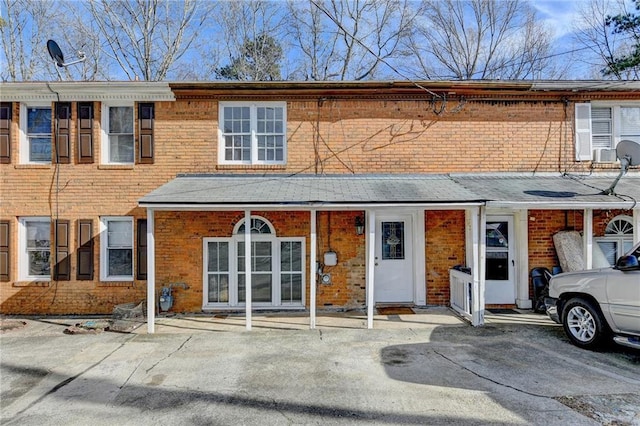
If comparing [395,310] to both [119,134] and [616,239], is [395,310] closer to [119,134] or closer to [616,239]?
[616,239]

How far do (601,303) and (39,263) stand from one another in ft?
38.2

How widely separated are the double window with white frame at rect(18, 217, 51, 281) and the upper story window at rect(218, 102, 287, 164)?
4.68 m

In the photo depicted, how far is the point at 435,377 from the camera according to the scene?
500 centimetres

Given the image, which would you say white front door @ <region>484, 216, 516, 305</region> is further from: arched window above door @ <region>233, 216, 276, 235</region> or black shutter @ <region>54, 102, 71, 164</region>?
black shutter @ <region>54, 102, 71, 164</region>

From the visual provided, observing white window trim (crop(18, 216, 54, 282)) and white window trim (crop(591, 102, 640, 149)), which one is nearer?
white window trim (crop(18, 216, 54, 282))

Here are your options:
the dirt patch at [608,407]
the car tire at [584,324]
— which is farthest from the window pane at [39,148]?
the car tire at [584,324]

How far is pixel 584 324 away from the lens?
6.01 meters

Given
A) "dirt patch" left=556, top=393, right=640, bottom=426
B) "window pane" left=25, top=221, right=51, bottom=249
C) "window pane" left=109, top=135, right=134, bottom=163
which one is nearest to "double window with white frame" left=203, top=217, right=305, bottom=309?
"window pane" left=109, top=135, right=134, bottom=163

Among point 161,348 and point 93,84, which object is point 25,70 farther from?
point 161,348

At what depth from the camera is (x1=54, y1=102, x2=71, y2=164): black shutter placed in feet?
28.7

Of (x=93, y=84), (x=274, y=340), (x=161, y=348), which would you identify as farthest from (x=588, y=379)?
(x=93, y=84)

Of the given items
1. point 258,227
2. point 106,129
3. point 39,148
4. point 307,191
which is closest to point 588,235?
point 307,191

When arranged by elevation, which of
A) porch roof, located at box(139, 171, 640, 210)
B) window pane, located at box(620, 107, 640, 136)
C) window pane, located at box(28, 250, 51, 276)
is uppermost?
window pane, located at box(620, 107, 640, 136)

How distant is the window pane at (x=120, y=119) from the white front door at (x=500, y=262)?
9.08m
